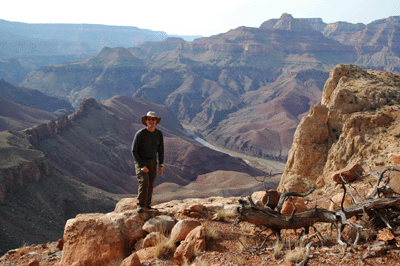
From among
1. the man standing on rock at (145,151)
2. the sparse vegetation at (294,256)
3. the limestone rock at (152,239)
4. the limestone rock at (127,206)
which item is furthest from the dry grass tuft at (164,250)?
the limestone rock at (127,206)

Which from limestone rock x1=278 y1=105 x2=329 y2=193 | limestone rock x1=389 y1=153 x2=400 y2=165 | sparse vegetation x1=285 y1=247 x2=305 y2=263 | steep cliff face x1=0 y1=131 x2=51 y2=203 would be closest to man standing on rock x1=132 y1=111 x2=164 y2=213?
sparse vegetation x1=285 y1=247 x2=305 y2=263

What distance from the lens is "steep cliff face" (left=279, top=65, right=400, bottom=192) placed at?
12.1 m

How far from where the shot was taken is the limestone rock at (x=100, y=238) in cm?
707

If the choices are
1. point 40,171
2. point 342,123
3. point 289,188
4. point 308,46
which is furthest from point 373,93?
point 308,46

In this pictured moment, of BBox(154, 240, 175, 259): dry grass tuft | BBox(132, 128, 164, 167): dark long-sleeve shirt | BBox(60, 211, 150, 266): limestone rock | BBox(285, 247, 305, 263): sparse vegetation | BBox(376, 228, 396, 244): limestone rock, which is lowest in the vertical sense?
BBox(60, 211, 150, 266): limestone rock

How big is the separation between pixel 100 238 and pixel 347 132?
10.6 metres

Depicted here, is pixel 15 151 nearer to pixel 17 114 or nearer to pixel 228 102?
pixel 17 114

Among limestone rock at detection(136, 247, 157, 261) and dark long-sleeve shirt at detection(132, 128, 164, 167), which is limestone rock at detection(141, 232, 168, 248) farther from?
dark long-sleeve shirt at detection(132, 128, 164, 167)

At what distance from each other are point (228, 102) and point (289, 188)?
427ft

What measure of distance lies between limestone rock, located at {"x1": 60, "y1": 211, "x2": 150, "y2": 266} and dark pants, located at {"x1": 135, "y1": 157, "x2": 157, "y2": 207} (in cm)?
44

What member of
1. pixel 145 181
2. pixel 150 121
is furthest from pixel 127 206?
pixel 150 121

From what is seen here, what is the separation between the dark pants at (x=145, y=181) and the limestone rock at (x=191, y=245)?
190 cm

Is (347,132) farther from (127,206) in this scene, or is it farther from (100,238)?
(100,238)

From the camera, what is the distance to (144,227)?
24.1 feet
